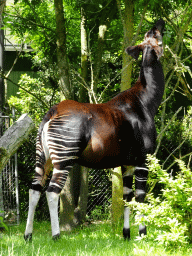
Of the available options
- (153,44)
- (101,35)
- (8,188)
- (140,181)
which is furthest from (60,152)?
(8,188)

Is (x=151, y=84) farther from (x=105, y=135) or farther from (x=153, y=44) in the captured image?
(x=105, y=135)

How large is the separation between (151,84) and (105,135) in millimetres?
963

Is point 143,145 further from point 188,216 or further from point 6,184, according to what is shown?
point 6,184

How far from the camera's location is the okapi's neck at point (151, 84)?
15.3 feet

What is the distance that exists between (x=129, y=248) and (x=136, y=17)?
17.4 feet

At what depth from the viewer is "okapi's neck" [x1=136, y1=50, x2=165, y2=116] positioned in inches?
184

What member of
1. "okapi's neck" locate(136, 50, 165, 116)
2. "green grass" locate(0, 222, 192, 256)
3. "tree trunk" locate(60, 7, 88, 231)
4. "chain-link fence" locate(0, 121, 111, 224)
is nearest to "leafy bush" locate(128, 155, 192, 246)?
"green grass" locate(0, 222, 192, 256)

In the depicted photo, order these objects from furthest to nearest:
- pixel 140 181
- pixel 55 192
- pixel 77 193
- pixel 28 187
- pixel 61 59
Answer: pixel 28 187 → pixel 77 193 → pixel 61 59 → pixel 140 181 → pixel 55 192

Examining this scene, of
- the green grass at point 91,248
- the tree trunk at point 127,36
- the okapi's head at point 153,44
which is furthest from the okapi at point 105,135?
the tree trunk at point 127,36

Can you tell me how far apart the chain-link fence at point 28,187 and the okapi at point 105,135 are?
3777 mm

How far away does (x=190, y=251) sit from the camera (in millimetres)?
3822

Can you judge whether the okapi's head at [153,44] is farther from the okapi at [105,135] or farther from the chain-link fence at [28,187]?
the chain-link fence at [28,187]

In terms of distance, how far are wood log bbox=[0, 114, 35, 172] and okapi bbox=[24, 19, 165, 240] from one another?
1.18 ft

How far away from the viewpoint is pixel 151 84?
15.5 feet
